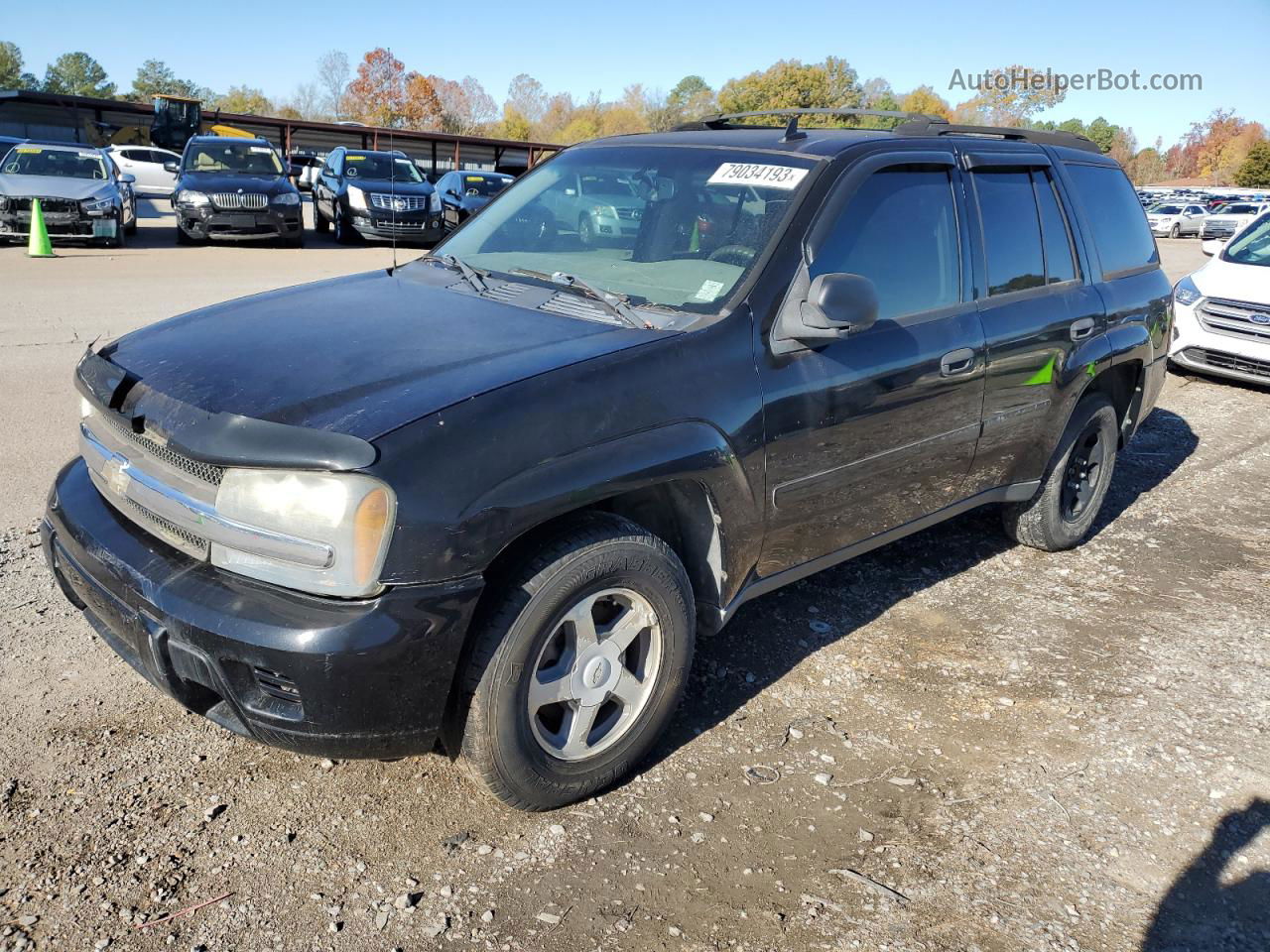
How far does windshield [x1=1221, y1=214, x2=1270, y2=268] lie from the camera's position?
9.70 metres

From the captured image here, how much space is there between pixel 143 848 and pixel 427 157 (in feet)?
146

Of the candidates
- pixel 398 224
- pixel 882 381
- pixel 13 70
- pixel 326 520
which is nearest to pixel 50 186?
pixel 398 224

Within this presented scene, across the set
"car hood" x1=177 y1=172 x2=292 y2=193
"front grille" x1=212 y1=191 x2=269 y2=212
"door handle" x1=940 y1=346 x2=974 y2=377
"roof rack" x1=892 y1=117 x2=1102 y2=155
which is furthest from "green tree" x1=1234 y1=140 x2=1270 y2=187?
"door handle" x1=940 y1=346 x2=974 y2=377

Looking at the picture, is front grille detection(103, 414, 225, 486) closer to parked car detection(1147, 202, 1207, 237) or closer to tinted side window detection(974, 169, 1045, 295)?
tinted side window detection(974, 169, 1045, 295)

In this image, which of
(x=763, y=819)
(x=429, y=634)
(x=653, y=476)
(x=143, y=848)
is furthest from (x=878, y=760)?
(x=143, y=848)

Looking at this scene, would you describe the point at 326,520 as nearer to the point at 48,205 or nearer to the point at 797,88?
the point at 48,205

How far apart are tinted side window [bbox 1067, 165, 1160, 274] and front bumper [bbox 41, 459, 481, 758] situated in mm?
3763

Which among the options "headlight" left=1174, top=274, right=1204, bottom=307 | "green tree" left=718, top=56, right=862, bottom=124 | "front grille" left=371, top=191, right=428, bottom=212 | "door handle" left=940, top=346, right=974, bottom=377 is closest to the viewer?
"door handle" left=940, top=346, right=974, bottom=377

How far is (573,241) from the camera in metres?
3.76

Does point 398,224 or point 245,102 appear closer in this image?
point 398,224

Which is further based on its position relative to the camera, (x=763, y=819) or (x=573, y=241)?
(x=573, y=241)

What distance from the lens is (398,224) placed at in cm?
1783

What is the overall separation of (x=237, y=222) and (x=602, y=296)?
15152 millimetres

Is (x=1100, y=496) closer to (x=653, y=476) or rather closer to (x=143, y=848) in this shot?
(x=653, y=476)
